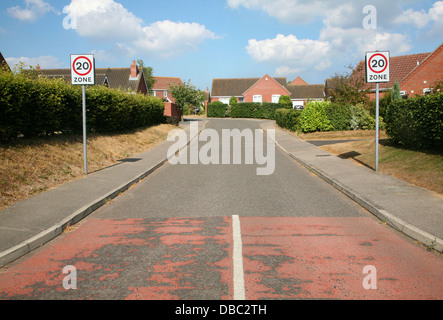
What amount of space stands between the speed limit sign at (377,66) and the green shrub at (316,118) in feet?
47.7

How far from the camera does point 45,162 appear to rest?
10.6 meters

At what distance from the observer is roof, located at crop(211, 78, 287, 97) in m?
81.6

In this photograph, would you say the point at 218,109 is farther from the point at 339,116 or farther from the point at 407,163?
the point at 407,163

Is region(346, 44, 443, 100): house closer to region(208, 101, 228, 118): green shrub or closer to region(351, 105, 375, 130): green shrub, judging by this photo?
region(351, 105, 375, 130): green shrub

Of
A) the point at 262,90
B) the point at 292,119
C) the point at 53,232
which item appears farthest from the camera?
the point at 262,90

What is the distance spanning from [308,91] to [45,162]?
76245 millimetres

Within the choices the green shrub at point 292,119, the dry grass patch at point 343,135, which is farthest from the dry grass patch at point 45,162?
the green shrub at point 292,119

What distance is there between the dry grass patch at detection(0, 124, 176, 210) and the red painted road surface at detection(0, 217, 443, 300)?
2803mm

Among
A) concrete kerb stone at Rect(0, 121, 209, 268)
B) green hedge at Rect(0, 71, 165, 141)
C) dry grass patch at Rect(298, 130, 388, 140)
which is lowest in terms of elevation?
concrete kerb stone at Rect(0, 121, 209, 268)

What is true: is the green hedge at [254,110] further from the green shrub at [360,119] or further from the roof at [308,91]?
the green shrub at [360,119]

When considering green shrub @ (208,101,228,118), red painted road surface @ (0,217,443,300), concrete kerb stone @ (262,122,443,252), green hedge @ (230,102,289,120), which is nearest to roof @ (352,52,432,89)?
green hedge @ (230,102,289,120)

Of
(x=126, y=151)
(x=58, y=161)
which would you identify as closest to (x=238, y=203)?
(x=58, y=161)

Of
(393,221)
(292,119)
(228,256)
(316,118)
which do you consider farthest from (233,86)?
(228,256)

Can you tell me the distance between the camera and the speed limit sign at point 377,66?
11211mm
